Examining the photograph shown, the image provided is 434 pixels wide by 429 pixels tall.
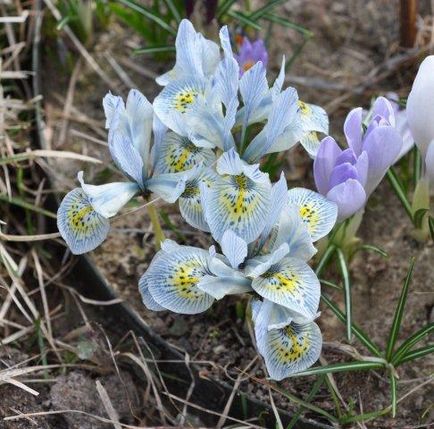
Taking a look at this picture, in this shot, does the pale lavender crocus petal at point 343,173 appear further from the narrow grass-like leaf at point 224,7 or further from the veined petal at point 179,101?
the narrow grass-like leaf at point 224,7

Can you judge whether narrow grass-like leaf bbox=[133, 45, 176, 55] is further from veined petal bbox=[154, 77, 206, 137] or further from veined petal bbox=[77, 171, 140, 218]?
veined petal bbox=[77, 171, 140, 218]

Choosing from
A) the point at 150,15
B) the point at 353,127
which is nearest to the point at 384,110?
the point at 353,127

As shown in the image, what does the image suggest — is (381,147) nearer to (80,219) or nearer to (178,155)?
(178,155)

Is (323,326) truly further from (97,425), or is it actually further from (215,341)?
(97,425)

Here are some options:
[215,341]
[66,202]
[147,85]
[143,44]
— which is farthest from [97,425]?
[143,44]

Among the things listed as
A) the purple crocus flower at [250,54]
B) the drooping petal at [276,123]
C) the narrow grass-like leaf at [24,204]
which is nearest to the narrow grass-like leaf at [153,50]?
the purple crocus flower at [250,54]

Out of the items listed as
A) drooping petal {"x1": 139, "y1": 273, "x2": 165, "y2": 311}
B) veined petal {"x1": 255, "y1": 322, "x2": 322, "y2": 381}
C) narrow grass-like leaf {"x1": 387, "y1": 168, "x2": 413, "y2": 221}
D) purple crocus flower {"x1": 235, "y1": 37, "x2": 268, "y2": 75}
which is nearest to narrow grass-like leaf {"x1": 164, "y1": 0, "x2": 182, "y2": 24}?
purple crocus flower {"x1": 235, "y1": 37, "x2": 268, "y2": 75}
